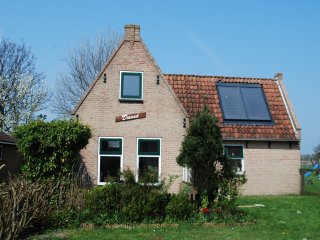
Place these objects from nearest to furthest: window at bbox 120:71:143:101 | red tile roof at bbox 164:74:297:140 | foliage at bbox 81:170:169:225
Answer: foliage at bbox 81:170:169:225, window at bbox 120:71:143:101, red tile roof at bbox 164:74:297:140

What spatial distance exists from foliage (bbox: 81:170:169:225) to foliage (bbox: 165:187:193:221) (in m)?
0.25

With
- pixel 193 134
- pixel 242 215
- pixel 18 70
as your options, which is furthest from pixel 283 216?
pixel 18 70

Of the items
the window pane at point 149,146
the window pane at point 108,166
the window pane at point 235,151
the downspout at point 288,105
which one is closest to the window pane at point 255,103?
the downspout at point 288,105

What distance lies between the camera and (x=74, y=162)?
14.7 meters

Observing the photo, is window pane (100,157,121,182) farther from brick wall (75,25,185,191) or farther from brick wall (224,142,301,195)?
brick wall (224,142,301,195)

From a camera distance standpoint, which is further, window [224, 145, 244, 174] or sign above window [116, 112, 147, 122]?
window [224, 145, 244, 174]

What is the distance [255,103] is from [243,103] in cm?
68

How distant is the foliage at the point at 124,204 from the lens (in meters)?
11.8

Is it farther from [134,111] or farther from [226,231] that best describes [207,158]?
[134,111]

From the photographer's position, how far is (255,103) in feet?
72.3

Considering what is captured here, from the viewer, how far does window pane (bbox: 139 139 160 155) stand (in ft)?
61.6

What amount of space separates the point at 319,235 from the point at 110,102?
1108 cm

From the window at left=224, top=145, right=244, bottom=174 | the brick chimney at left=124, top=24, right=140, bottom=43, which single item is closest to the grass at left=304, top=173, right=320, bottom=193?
the window at left=224, top=145, right=244, bottom=174

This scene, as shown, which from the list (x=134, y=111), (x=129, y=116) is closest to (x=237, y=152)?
(x=134, y=111)
